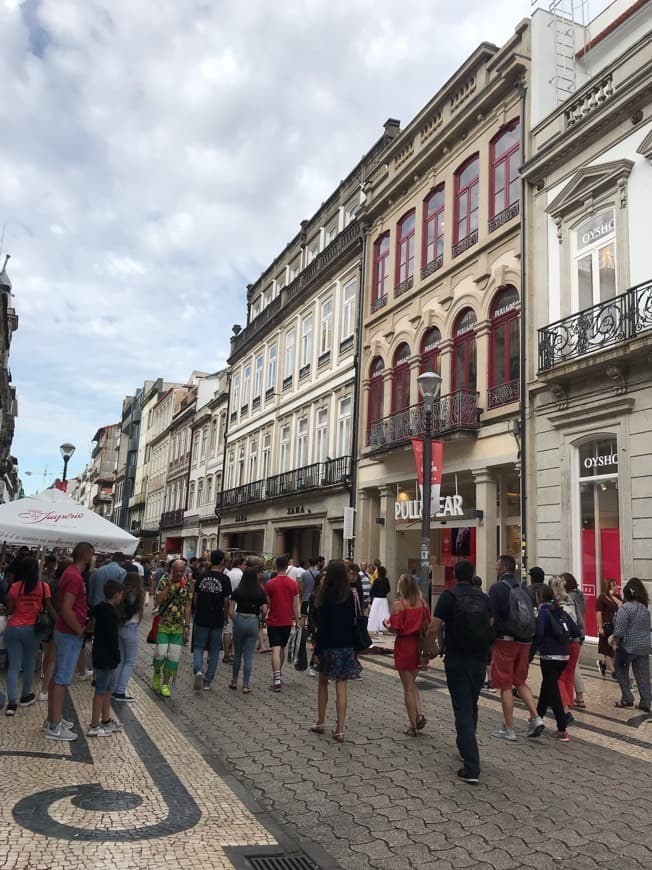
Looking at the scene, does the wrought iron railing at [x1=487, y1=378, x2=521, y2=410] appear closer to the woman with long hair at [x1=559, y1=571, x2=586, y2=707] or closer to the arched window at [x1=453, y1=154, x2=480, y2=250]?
the arched window at [x1=453, y1=154, x2=480, y2=250]

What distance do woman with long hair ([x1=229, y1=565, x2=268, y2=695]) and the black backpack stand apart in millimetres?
3792

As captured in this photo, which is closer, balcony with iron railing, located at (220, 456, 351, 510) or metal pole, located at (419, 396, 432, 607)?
metal pole, located at (419, 396, 432, 607)

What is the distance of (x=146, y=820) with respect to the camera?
4578 millimetres

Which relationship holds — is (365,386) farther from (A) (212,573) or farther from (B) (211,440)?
(B) (211,440)

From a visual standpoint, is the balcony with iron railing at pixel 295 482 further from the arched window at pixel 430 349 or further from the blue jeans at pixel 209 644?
the blue jeans at pixel 209 644

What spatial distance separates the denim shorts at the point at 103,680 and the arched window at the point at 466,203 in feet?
51.4

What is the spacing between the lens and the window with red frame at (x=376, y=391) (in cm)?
2342

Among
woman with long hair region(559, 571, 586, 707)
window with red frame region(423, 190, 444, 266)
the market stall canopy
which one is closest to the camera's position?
woman with long hair region(559, 571, 586, 707)

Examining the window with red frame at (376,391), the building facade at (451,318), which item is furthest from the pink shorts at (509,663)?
the window with red frame at (376,391)

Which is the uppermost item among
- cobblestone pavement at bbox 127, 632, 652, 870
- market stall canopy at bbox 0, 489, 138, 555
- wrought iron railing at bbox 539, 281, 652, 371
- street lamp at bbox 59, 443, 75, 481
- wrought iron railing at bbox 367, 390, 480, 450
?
wrought iron railing at bbox 539, 281, 652, 371

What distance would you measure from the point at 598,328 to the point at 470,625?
30.7ft

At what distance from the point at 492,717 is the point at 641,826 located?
3.45 metres

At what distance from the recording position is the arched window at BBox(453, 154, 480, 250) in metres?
19.4

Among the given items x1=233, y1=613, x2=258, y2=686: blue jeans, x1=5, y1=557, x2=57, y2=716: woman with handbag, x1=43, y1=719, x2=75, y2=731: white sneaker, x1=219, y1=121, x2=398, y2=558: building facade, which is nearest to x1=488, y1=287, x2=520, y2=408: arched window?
x1=219, y1=121, x2=398, y2=558: building facade
